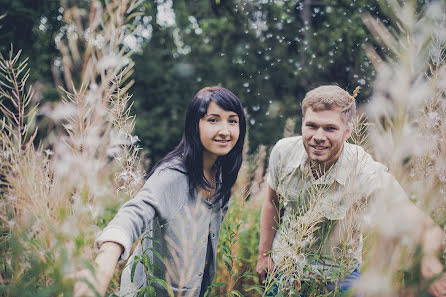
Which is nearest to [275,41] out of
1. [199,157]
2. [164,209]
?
[199,157]

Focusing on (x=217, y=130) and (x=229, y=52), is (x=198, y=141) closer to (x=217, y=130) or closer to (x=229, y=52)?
(x=217, y=130)

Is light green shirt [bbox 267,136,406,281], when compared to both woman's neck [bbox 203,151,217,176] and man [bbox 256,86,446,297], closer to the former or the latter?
man [bbox 256,86,446,297]

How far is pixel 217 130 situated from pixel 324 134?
618 mm

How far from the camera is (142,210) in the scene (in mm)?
1407

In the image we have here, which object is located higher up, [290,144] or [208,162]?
[290,144]

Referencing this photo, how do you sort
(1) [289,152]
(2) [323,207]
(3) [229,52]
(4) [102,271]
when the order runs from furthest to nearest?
1. (3) [229,52]
2. (1) [289,152]
3. (2) [323,207]
4. (4) [102,271]

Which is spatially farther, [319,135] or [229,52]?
[229,52]

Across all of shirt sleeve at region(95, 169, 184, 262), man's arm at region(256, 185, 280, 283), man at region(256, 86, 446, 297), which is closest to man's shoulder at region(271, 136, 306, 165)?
man at region(256, 86, 446, 297)

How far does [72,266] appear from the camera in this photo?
751 mm

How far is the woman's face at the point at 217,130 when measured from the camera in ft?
6.21

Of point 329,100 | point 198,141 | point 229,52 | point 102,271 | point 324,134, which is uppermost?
point 229,52

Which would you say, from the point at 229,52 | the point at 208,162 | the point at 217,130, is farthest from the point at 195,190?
the point at 229,52

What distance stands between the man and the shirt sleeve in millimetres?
538

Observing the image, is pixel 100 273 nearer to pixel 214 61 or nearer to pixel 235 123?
pixel 235 123
